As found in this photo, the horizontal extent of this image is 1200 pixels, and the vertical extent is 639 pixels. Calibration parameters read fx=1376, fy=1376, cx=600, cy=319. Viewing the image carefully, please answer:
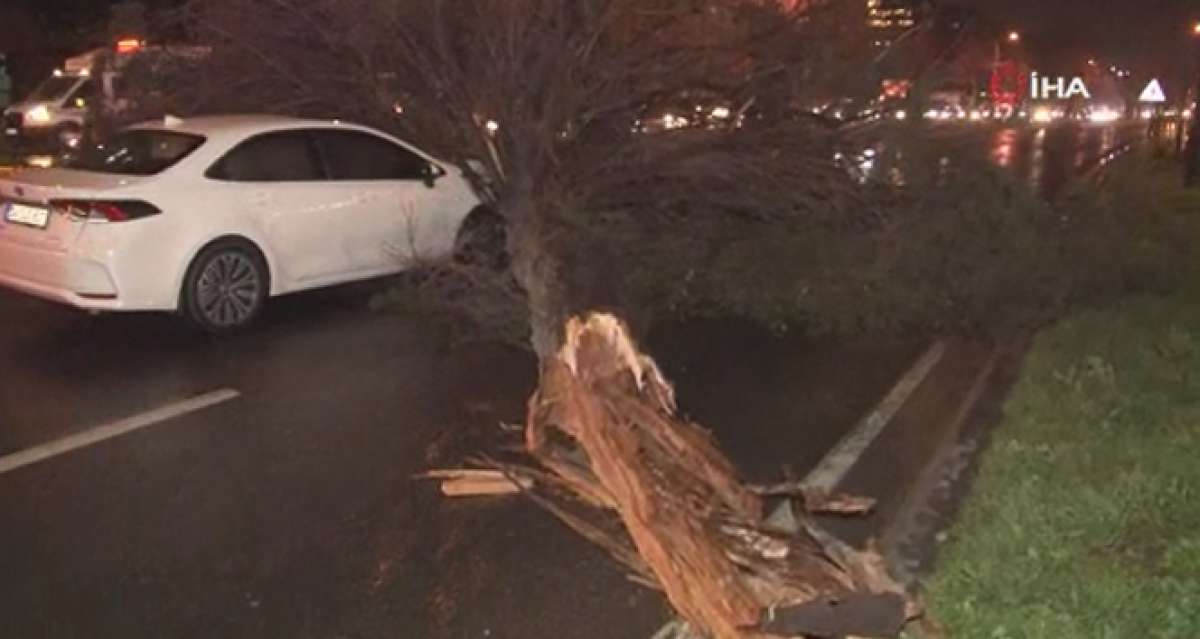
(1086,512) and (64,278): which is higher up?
(64,278)

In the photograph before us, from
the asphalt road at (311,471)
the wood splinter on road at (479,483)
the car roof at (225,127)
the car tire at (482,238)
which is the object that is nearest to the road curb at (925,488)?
the asphalt road at (311,471)

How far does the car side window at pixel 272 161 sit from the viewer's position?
31.9 ft

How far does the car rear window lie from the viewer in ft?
31.2

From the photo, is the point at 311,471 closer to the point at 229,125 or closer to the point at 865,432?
the point at 865,432

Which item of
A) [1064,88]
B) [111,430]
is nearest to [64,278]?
[111,430]

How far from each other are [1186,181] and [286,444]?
19.3 metres

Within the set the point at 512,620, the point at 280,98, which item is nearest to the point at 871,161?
the point at 280,98

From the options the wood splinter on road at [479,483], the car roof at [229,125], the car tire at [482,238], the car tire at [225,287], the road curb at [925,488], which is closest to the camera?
the road curb at [925,488]

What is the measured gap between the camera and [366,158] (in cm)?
1066

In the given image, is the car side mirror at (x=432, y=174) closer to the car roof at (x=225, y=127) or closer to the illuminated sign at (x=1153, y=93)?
the car roof at (x=225, y=127)

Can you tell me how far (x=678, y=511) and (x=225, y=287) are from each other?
5.25 meters

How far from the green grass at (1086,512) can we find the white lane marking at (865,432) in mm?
679

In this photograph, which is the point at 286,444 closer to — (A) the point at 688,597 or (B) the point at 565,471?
(B) the point at 565,471

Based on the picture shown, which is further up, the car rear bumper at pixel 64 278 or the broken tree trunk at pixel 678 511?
the car rear bumper at pixel 64 278
